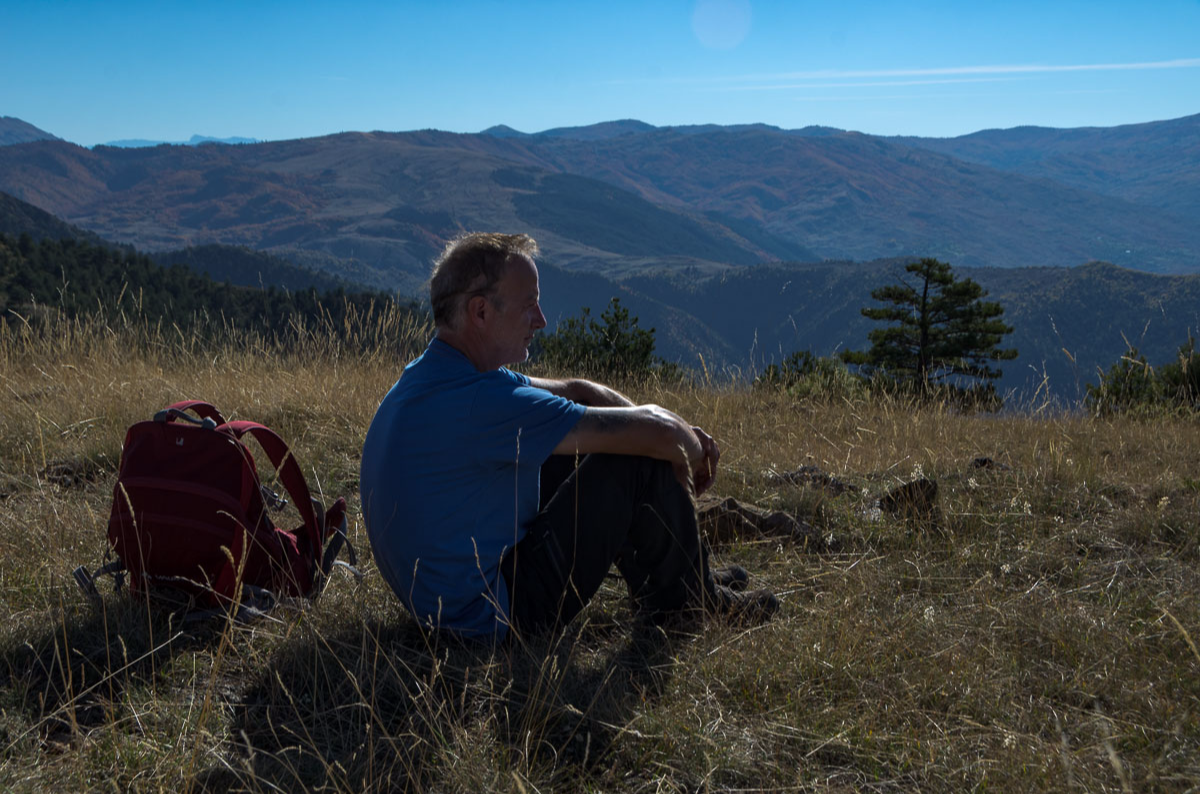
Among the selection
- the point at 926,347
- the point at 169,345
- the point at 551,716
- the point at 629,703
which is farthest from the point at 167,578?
the point at 926,347

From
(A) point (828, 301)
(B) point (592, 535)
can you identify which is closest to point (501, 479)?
(B) point (592, 535)

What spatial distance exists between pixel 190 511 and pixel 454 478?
81 centimetres

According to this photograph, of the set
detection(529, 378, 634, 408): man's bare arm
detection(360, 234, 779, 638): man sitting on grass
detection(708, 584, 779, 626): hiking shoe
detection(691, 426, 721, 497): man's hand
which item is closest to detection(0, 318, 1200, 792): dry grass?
detection(708, 584, 779, 626): hiking shoe

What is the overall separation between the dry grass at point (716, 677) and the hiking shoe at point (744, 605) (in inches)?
2.8

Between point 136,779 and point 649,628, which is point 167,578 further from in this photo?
point 649,628

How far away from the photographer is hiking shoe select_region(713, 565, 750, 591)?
9.37ft

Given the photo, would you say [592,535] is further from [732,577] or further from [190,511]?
[190,511]

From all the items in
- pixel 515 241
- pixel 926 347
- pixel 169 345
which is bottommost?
pixel 926 347

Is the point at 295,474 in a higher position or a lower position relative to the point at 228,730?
higher

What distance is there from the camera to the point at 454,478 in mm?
2268

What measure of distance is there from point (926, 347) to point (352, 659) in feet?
76.1

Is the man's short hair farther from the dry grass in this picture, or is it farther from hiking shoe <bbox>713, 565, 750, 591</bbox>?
hiking shoe <bbox>713, 565, 750, 591</bbox>

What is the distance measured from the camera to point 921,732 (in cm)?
200

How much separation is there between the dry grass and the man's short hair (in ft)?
3.06
